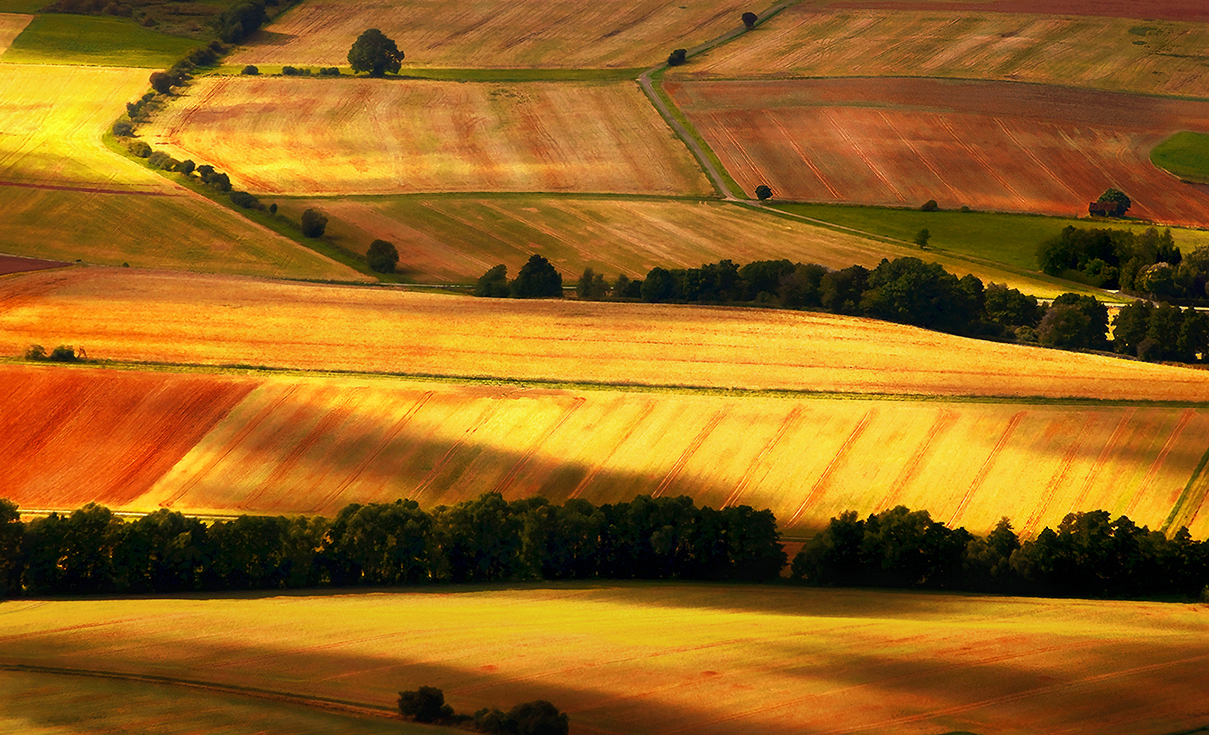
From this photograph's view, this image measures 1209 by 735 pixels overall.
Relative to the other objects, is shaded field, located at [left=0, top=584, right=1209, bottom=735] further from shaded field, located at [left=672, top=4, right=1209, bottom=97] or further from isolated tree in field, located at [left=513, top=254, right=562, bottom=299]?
shaded field, located at [left=672, top=4, right=1209, bottom=97]

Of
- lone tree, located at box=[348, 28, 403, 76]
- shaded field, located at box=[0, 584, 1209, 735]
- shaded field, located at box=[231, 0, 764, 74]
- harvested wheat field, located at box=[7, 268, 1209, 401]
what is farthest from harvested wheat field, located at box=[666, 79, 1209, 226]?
shaded field, located at box=[0, 584, 1209, 735]

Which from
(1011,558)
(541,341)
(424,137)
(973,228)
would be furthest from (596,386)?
(424,137)

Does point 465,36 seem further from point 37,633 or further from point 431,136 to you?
point 37,633

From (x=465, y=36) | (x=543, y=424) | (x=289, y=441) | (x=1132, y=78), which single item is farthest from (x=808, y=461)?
(x=465, y=36)

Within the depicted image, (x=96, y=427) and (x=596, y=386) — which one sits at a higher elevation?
(x=596, y=386)

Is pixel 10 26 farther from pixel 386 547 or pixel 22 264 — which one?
pixel 386 547

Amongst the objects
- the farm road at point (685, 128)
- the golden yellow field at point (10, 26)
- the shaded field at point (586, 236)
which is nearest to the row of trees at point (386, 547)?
the shaded field at point (586, 236)

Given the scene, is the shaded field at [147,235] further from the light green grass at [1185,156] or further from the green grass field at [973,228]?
the light green grass at [1185,156]
